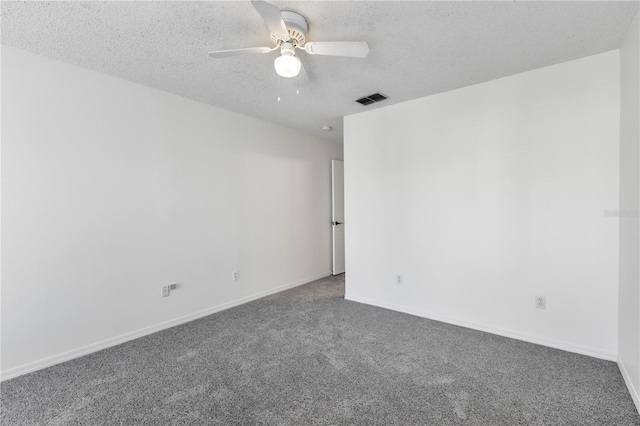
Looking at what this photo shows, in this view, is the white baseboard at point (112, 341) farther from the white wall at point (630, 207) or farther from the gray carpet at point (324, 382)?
Result: the white wall at point (630, 207)

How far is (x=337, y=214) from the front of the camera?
5.11m

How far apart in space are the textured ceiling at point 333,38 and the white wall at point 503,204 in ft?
1.04

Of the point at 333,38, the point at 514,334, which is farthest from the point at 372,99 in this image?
the point at 514,334

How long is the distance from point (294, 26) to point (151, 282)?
8.66 ft

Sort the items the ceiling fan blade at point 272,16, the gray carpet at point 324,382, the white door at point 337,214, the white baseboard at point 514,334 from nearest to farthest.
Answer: the ceiling fan blade at point 272,16 < the gray carpet at point 324,382 < the white baseboard at point 514,334 < the white door at point 337,214

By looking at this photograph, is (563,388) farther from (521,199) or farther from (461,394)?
(521,199)

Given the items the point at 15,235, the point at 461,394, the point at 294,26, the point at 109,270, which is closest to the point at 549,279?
the point at 461,394

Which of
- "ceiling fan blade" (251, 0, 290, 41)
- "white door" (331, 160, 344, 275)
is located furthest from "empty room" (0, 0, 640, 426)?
"white door" (331, 160, 344, 275)

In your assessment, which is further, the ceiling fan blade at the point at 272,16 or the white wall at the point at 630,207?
the white wall at the point at 630,207

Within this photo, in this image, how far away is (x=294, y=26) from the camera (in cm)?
180

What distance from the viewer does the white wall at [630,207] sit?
1.81m

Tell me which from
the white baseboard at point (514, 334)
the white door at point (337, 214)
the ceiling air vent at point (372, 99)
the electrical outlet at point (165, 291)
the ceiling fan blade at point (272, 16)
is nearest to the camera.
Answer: the ceiling fan blade at point (272, 16)

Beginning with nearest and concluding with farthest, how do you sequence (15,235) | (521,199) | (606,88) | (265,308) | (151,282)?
(15,235), (606,88), (521,199), (151,282), (265,308)

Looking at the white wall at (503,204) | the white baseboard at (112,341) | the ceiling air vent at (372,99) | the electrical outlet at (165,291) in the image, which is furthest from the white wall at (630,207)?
the electrical outlet at (165,291)
